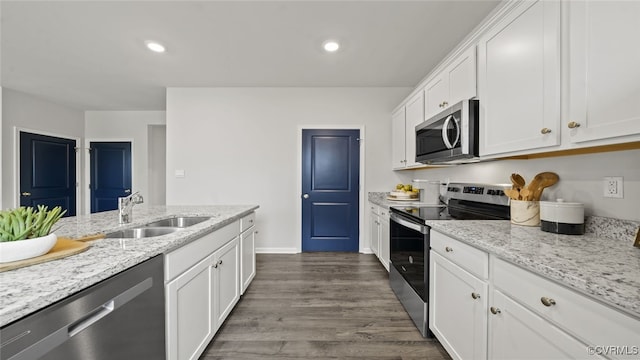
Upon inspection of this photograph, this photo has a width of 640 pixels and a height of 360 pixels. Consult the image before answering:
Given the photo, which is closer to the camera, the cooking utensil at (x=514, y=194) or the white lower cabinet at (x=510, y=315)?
the white lower cabinet at (x=510, y=315)

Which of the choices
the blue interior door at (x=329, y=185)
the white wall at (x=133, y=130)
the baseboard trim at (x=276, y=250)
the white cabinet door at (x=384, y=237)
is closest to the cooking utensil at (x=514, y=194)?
the white cabinet door at (x=384, y=237)

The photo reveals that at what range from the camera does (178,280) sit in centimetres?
125

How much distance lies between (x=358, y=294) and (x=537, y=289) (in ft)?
5.82

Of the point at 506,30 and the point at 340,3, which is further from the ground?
the point at 340,3

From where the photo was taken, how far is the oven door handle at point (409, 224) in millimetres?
1761

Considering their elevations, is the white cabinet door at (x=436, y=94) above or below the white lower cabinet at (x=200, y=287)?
above

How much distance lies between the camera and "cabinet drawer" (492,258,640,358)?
0.67 metres

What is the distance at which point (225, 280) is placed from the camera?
74.0 inches

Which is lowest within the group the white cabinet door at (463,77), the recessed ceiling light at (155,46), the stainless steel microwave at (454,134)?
the stainless steel microwave at (454,134)

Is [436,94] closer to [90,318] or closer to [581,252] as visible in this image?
[581,252]

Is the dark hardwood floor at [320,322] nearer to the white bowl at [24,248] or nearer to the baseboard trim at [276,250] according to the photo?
the baseboard trim at [276,250]

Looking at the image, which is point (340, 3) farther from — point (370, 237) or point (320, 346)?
point (370, 237)

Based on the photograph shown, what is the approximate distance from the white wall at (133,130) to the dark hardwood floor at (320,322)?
3.94 m

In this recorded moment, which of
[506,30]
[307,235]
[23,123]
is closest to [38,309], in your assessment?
[506,30]
